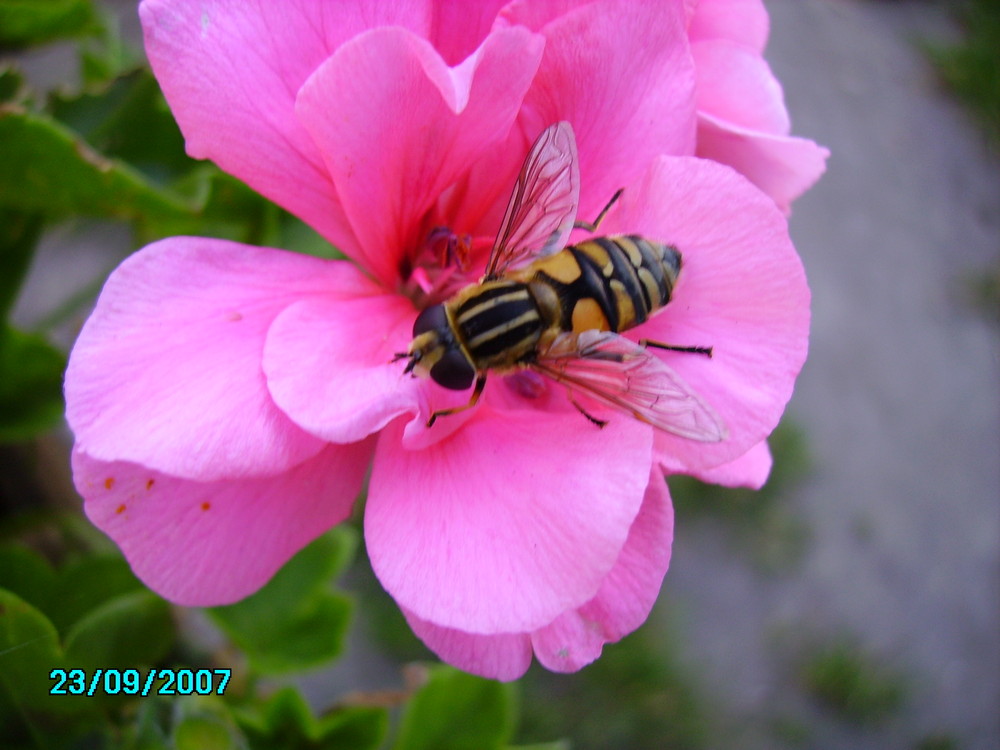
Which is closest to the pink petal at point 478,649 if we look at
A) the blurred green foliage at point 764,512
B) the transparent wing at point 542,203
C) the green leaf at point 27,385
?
the transparent wing at point 542,203

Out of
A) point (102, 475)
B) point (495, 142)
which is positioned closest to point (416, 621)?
point (102, 475)

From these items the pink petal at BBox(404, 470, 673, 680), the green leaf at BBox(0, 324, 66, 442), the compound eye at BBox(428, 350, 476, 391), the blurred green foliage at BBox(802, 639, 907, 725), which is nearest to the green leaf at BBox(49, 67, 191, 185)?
the green leaf at BBox(0, 324, 66, 442)

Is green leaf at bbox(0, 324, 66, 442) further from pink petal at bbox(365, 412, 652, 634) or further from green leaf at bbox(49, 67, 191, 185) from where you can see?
pink petal at bbox(365, 412, 652, 634)

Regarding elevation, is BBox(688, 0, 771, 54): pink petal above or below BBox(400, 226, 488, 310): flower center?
above

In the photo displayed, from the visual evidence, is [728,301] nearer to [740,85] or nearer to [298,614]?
[740,85]

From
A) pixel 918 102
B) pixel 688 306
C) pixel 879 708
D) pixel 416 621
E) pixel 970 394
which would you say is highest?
pixel 688 306

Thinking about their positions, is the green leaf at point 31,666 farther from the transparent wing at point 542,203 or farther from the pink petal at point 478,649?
the transparent wing at point 542,203

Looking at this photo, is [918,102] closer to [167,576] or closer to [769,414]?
[769,414]
